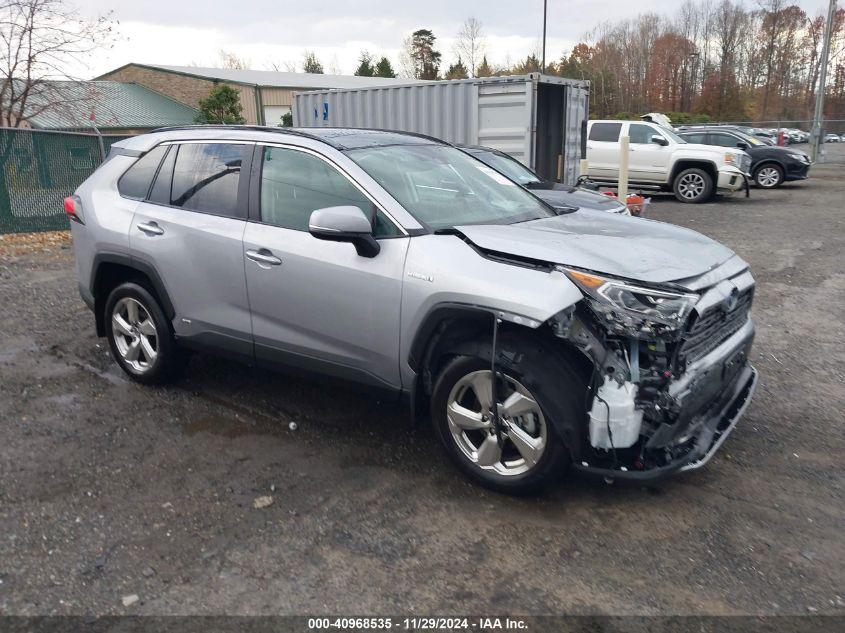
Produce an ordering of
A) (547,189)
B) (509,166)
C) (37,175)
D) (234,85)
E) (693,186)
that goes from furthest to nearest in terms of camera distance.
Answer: (234,85), (693,186), (37,175), (509,166), (547,189)

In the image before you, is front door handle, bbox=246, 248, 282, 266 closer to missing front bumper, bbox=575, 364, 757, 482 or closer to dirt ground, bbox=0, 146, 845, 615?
dirt ground, bbox=0, 146, 845, 615

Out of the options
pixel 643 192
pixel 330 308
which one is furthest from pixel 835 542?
pixel 643 192

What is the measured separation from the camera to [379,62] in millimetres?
70438

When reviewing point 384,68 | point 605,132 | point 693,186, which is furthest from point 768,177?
point 384,68

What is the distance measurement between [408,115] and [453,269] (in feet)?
36.4

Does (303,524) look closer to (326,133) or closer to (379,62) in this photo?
(326,133)

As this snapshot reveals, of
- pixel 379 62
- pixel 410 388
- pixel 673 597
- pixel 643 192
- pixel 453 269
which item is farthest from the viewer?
pixel 379 62

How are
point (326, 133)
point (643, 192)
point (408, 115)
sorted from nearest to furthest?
point (326, 133) → point (408, 115) → point (643, 192)

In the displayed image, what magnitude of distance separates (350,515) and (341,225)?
55.2 inches

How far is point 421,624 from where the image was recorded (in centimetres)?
272

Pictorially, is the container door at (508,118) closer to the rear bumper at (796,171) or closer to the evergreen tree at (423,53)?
the rear bumper at (796,171)

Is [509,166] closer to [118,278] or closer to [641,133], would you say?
[118,278]

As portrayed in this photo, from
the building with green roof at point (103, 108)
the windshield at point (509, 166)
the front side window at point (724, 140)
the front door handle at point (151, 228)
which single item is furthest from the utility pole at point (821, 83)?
the front door handle at point (151, 228)

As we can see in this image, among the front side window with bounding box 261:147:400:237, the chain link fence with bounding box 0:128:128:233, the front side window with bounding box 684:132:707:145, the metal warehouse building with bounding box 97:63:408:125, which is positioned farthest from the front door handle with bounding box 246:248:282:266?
the metal warehouse building with bounding box 97:63:408:125
